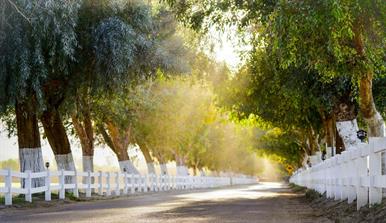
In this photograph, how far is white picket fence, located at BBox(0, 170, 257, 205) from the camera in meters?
19.6

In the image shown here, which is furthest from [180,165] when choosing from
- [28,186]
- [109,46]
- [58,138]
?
[28,186]

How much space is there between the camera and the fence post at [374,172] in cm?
971

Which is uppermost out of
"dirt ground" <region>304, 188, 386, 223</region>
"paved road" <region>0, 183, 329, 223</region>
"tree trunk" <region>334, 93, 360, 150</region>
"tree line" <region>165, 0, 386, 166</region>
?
"tree line" <region>165, 0, 386, 166</region>

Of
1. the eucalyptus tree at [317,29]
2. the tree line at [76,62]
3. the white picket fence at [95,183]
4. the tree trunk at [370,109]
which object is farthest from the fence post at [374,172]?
the white picket fence at [95,183]

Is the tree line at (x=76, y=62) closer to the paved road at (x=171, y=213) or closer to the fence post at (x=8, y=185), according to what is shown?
the fence post at (x=8, y=185)

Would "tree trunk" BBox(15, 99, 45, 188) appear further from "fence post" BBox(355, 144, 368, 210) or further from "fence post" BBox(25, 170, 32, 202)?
"fence post" BBox(355, 144, 368, 210)

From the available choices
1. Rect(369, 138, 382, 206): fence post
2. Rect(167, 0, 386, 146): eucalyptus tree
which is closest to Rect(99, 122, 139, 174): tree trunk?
Rect(167, 0, 386, 146): eucalyptus tree

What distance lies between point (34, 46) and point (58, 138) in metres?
6.21

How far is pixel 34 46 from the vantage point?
20562 millimetres

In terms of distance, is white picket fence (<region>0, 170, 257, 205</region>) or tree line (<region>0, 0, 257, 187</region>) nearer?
white picket fence (<region>0, 170, 257, 205</region>)

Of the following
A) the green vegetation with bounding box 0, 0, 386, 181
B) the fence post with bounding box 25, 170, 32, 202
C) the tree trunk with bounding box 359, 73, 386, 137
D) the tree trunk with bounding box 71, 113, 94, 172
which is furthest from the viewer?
the tree trunk with bounding box 71, 113, 94, 172

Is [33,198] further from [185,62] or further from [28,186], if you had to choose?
[185,62]

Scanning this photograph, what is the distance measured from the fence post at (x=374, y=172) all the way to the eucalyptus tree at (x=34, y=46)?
40.8 feet

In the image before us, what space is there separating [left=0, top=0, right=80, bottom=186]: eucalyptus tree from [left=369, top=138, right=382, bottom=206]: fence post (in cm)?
1243
